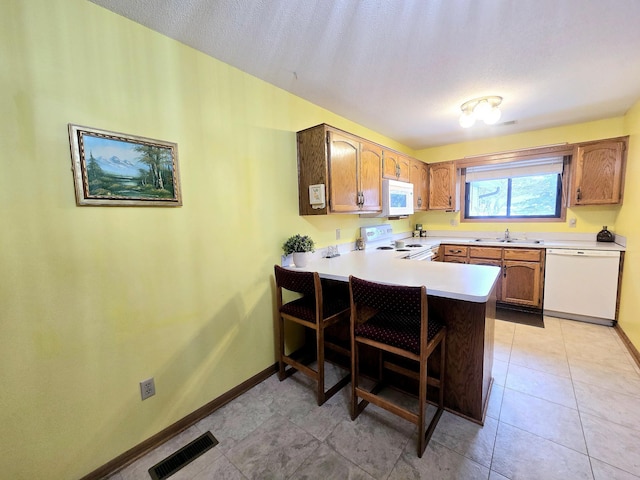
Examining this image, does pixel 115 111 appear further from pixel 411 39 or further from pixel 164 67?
pixel 411 39

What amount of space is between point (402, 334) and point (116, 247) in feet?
5.33

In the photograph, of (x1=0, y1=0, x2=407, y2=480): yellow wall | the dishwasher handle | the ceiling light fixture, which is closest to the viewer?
(x1=0, y1=0, x2=407, y2=480): yellow wall

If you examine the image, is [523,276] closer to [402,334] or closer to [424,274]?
[424,274]

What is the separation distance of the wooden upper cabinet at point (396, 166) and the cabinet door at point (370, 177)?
0.49ft

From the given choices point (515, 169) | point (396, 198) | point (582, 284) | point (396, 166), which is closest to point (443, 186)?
point (515, 169)

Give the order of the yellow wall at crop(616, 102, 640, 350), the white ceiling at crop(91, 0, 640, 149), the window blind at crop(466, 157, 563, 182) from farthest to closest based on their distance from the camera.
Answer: the window blind at crop(466, 157, 563, 182)
the yellow wall at crop(616, 102, 640, 350)
the white ceiling at crop(91, 0, 640, 149)

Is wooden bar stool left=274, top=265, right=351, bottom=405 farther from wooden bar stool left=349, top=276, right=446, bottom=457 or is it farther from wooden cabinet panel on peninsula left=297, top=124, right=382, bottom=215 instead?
wooden cabinet panel on peninsula left=297, top=124, right=382, bottom=215


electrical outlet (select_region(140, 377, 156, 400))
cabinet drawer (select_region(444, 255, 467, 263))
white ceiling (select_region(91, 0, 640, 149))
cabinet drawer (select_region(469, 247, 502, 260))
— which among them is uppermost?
white ceiling (select_region(91, 0, 640, 149))

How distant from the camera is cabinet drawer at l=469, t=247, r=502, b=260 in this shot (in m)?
3.46

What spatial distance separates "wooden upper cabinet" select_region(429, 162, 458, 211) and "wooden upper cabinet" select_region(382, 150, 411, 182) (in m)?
0.82

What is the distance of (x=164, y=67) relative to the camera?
158 centimetres

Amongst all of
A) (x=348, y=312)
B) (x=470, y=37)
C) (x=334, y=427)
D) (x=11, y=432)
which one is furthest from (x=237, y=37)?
(x=334, y=427)

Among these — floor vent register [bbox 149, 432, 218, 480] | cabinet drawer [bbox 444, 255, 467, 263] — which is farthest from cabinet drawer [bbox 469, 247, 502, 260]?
floor vent register [bbox 149, 432, 218, 480]

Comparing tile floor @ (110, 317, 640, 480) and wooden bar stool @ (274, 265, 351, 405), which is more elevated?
wooden bar stool @ (274, 265, 351, 405)
